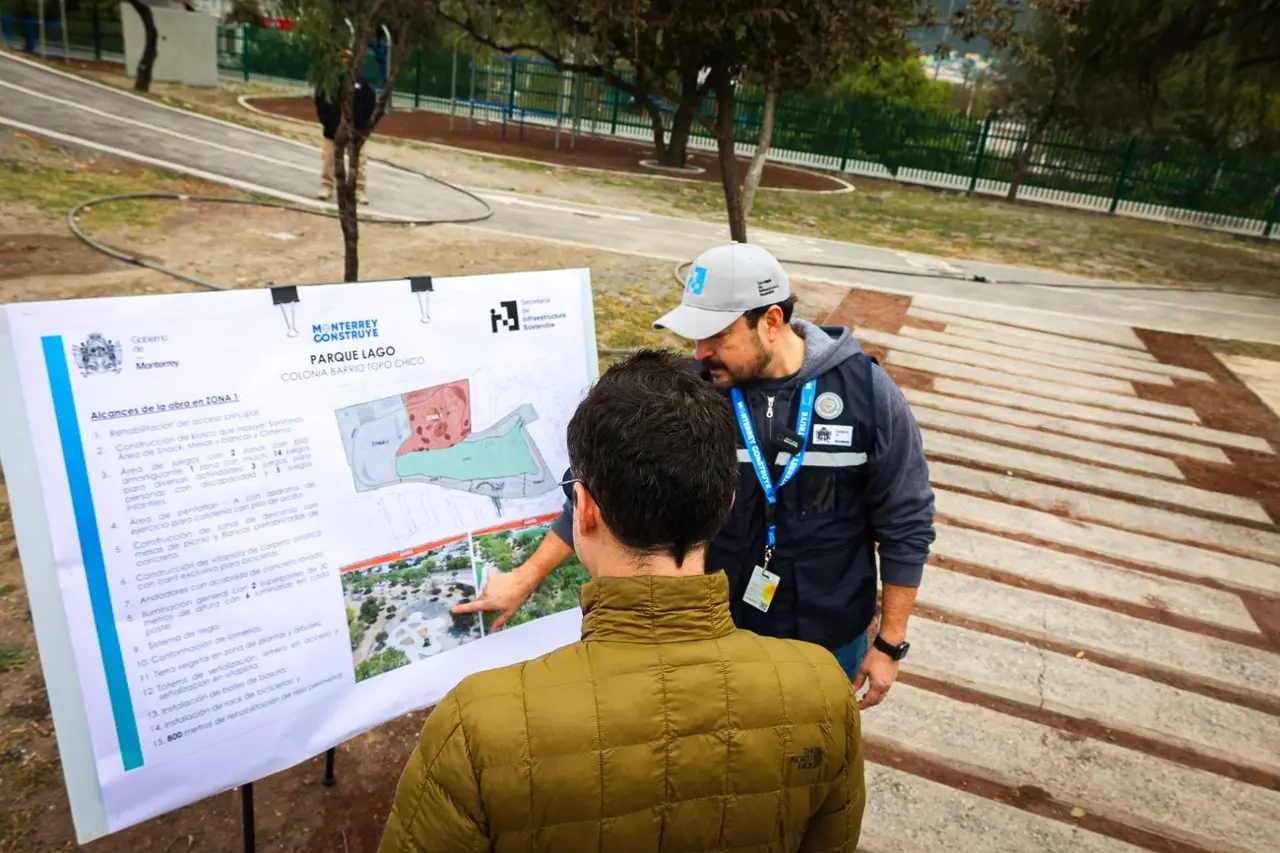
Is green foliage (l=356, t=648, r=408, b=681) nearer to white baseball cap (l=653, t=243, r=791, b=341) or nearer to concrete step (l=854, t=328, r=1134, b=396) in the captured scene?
white baseball cap (l=653, t=243, r=791, b=341)

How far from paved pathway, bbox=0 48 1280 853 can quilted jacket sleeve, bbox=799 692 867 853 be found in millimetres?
1691

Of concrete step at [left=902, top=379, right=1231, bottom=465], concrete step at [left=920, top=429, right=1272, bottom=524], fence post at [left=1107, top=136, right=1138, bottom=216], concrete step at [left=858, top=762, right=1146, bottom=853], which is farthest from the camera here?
fence post at [left=1107, top=136, right=1138, bottom=216]

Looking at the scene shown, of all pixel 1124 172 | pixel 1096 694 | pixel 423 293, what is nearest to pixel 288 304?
pixel 423 293

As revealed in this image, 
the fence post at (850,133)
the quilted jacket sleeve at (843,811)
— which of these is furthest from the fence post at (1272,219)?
the quilted jacket sleeve at (843,811)

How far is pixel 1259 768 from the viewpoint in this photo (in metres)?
3.46

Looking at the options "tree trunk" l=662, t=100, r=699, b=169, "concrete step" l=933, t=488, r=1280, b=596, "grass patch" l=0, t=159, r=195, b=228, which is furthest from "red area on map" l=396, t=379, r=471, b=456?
"tree trunk" l=662, t=100, r=699, b=169

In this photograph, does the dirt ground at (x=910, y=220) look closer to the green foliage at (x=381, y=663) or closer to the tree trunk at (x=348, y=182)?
the tree trunk at (x=348, y=182)

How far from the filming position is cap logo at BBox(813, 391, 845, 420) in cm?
216

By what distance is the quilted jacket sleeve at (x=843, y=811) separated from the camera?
4.62 ft

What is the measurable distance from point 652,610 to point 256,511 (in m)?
1.03

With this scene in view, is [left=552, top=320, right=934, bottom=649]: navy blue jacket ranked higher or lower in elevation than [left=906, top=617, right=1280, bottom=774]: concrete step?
higher

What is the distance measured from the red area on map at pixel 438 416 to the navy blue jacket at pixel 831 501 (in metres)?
0.75

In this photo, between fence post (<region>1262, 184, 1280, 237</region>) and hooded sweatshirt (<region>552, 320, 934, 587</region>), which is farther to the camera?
fence post (<region>1262, 184, 1280, 237</region>)

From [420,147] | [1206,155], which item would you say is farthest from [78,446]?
[1206,155]
